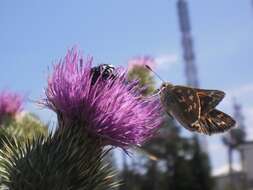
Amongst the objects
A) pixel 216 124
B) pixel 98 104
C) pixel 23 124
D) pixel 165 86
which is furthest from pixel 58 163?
pixel 23 124

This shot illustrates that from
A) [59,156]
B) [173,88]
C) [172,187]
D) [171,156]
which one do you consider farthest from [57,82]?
[171,156]

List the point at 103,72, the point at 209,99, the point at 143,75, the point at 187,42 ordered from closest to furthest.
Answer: the point at 103,72
the point at 209,99
the point at 143,75
the point at 187,42

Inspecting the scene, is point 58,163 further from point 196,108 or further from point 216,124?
point 216,124

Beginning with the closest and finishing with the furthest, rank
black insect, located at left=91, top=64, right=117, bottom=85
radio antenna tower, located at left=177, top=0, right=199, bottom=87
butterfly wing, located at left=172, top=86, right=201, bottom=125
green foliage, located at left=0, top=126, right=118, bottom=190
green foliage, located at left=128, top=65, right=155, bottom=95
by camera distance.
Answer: green foliage, located at left=0, top=126, right=118, bottom=190 < black insect, located at left=91, top=64, right=117, bottom=85 < butterfly wing, located at left=172, top=86, right=201, bottom=125 < green foliage, located at left=128, top=65, right=155, bottom=95 < radio antenna tower, located at left=177, top=0, right=199, bottom=87

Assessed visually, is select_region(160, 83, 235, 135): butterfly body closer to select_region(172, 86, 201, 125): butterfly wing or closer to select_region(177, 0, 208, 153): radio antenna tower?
select_region(172, 86, 201, 125): butterfly wing

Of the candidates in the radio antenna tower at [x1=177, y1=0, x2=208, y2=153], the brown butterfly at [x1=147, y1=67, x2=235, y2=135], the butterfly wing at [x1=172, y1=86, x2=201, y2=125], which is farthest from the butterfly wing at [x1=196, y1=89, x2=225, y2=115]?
the radio antenna tower at [x1=177, y1=0, x2=208, y2=153]

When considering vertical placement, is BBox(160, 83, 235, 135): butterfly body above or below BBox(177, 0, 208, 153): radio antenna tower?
below
